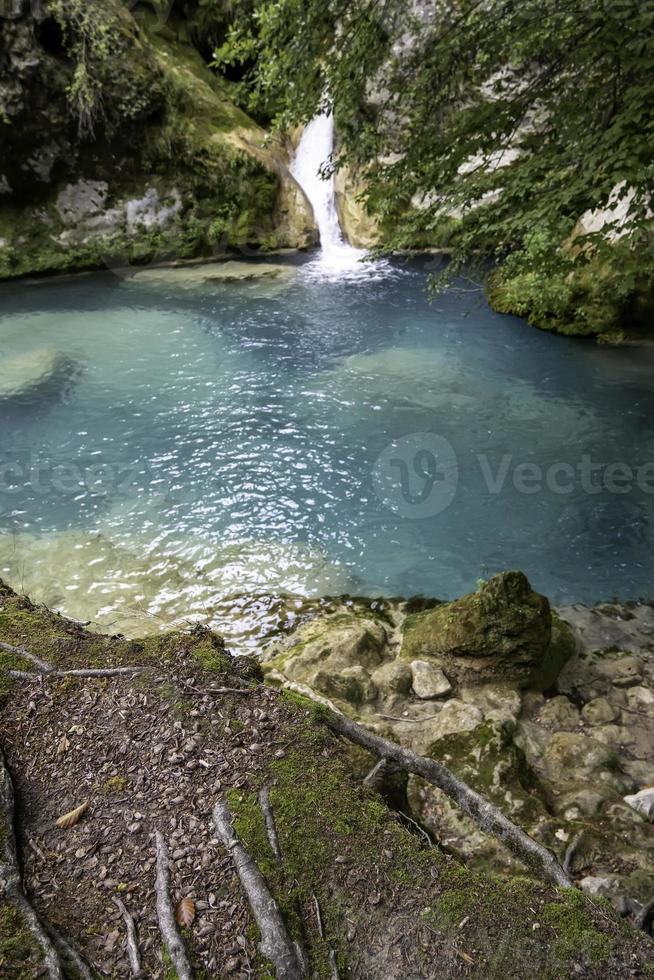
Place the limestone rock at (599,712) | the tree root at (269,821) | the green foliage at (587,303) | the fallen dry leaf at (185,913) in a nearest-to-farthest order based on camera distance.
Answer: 1. the fallen dry leaf at (185,913)
2. the tree root at (269,821)
3. the limestone rock at (599,712)
4. the green foliage at (587,303)

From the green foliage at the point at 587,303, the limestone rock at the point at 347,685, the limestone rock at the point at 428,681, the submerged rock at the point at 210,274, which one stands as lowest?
the limestone rock at the point at 428,681

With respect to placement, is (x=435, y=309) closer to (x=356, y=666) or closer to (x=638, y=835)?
(x=356, y=666)

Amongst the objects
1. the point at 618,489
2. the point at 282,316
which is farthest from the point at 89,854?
the point at 282,316

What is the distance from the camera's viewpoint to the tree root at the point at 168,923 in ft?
6.28

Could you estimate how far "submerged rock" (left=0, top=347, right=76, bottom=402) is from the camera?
1162 centimetres

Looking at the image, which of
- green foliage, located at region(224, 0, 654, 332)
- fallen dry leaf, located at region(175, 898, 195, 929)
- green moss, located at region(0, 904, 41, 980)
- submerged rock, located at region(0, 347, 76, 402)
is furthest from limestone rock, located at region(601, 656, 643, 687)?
submerged rock, located at region(0, 347, 76, 402)

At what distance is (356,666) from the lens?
228 inches

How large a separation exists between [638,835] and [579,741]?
1.03 meters

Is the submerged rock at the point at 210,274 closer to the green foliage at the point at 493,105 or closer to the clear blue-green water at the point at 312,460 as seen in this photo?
the clear blue-green water at the point at 312,460

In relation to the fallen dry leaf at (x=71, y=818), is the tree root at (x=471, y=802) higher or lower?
lower

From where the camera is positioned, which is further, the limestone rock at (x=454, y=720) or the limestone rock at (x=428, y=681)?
the limestone rock at (x=428, y=681)

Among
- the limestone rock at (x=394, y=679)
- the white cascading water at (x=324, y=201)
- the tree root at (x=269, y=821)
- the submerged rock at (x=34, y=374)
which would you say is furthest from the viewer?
the white cascading water at (x=324, y=201)

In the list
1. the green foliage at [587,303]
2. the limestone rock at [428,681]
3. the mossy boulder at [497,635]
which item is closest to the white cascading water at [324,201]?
the green foliage at [587,303]

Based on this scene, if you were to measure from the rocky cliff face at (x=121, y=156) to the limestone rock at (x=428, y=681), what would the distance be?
17.5 meters
